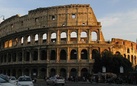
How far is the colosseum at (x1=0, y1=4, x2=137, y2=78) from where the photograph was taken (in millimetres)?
A: 67812

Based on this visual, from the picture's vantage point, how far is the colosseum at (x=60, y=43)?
6781 centimetres

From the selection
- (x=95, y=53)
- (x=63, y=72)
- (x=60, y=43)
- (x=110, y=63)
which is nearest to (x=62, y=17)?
(x=60, y=43)

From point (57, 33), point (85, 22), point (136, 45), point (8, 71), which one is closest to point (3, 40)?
point (8, 71)

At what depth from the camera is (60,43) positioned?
227 feet

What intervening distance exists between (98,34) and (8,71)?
26719 mm

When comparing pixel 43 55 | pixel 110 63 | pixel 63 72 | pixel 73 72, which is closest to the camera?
pixel 110 63

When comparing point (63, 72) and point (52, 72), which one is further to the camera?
point (52, 72)

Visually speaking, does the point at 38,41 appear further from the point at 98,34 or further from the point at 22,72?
the point at 98,34

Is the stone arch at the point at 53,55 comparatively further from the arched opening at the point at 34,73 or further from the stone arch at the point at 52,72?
the arched opening at the point at 34,73

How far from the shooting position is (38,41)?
72188 millimetres

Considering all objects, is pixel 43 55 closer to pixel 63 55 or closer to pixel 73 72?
pixel 63 55

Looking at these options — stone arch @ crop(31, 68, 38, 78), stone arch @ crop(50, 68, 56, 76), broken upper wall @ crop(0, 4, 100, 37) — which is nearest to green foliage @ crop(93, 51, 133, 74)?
broken upper wall @ crop(0, 4, 100, 37)

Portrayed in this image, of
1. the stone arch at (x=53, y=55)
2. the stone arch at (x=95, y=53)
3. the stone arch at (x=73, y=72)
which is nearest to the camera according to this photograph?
the stone arch at (x=95, y=53)

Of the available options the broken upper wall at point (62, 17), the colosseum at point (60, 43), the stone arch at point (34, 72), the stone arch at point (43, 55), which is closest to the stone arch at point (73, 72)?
the colosseum at point (60, 43)
